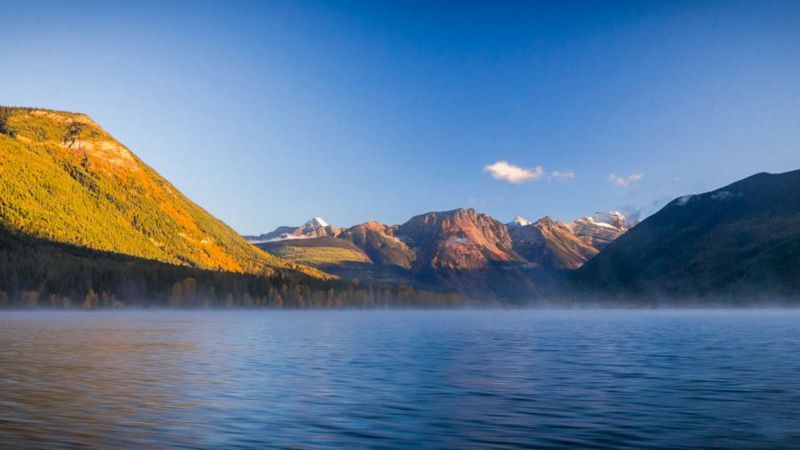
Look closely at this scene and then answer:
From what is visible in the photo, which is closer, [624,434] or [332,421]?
[624,434]

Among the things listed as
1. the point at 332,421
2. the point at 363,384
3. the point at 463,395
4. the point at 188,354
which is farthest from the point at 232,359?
the point at 332,421

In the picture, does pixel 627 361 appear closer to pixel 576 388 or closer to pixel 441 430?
pixel 576 388

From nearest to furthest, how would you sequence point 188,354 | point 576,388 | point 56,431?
point 56,431 → point 576,388 → point 188,354

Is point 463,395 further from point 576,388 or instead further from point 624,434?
point 624,434

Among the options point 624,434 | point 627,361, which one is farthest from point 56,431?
point 627,361

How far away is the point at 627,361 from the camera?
2844 inches

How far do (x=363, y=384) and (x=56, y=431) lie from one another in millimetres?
24101

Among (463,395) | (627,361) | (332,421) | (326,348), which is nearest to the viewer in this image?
(332,421)

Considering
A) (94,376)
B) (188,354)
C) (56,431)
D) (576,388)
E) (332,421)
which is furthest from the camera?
(188,354)

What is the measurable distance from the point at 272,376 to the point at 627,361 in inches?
1409

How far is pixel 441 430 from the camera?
3403 cm

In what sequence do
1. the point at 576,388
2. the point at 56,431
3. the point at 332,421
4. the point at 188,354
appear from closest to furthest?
1. the point at 56,431
2. the point at 332,421
3. the point at 576,388
4. the point at 188,354

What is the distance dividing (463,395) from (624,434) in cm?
1526

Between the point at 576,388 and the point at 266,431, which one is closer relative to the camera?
the point at 266,431
